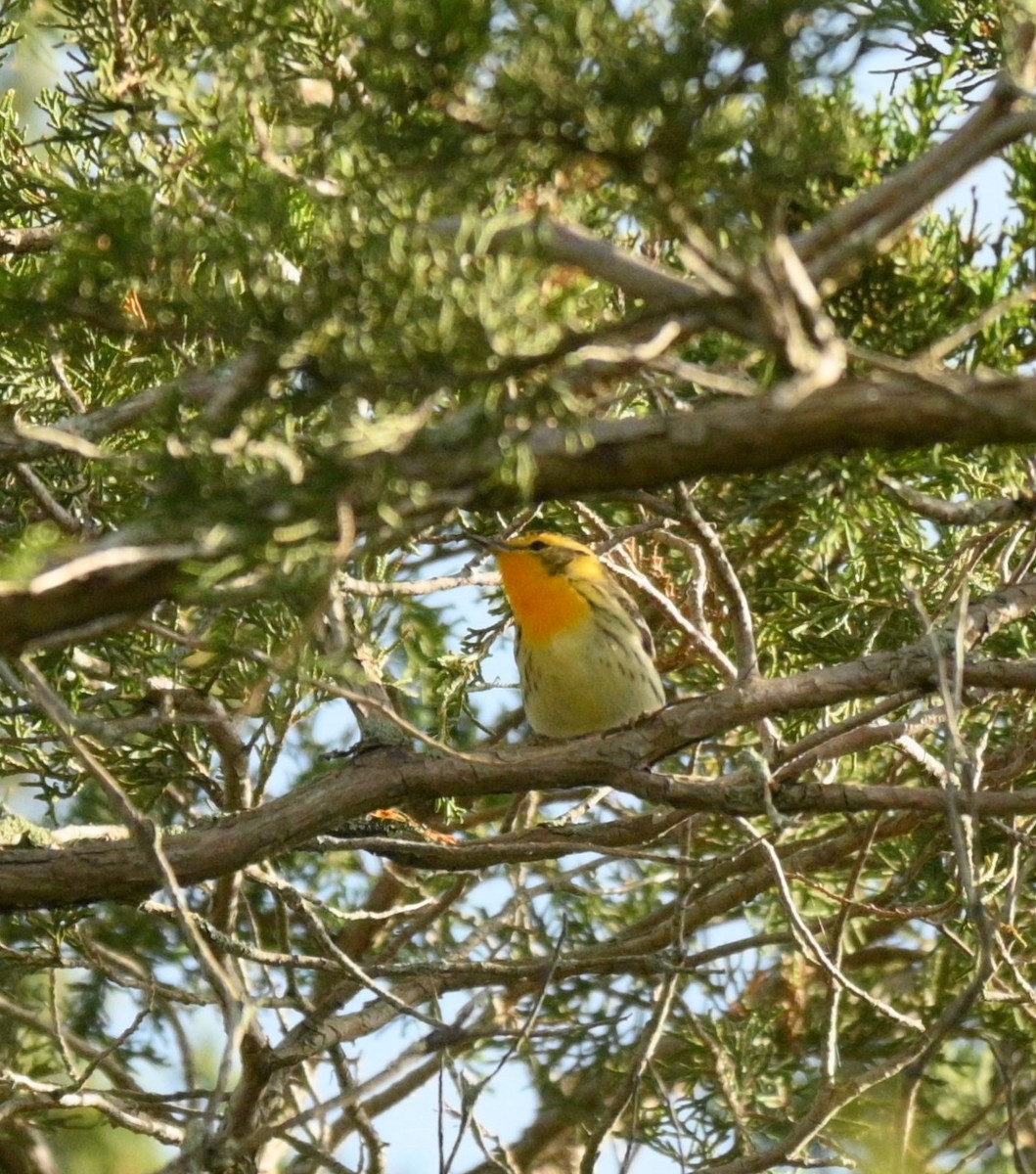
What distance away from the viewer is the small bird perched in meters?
5.66

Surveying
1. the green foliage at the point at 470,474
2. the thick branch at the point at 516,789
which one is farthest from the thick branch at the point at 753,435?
the thick branch at the point at 516,789

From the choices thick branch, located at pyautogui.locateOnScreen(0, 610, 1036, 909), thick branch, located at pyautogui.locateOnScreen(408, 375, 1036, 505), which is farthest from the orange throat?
thick branch, located at pyautogui.locateOnScreen(408, 375, 1036, 505)

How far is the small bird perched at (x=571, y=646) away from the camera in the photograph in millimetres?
5656

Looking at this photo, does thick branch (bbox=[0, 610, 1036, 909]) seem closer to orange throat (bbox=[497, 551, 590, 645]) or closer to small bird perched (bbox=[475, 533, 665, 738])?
small bird perched (bbox=[475, 533, 665, 738])

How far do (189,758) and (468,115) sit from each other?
2.59 m

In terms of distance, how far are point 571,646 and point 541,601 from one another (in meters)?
0.23

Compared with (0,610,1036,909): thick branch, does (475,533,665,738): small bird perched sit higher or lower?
higher

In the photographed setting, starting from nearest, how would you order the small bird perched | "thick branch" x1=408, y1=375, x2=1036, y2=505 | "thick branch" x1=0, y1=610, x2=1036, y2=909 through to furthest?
"thick branch" x1=408, y1=375, x2=1036, y2=505 < "thick branch" x1=0, y1=610, x2=1036, y2=909 < the small bird perched

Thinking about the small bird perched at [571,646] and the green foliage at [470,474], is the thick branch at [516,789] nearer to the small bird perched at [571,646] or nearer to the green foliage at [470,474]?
the green foliage at [470,474]

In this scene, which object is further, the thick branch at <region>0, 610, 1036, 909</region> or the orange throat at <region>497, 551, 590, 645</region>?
the orange throat at <region>497, 551, 590, 645</region>

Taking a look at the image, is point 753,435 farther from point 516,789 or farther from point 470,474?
point 516,789

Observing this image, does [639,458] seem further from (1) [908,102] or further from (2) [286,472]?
(1) [908,102]

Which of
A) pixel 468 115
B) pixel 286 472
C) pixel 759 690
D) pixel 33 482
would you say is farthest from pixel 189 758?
pixel 468 115

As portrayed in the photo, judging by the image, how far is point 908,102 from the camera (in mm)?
3428
